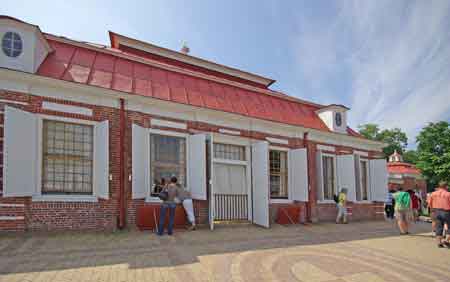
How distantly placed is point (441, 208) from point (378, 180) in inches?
317

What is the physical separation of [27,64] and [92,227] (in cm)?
470

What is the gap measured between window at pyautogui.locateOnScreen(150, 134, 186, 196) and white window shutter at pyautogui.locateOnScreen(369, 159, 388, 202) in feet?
34.1

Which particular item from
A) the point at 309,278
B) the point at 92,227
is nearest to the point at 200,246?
the point at 309,278

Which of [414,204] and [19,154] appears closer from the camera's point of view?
[19,154]

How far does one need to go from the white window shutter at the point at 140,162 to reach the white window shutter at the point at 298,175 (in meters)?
6.13

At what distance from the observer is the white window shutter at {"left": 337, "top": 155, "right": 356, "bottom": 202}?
14.9 metres

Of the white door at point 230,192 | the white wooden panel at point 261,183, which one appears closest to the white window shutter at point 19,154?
the white door at point 230,192

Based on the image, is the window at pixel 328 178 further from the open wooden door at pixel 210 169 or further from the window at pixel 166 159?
the window at pixel 166 159

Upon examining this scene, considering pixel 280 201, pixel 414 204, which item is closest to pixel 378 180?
pixel 414 204

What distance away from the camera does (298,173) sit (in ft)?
43.8

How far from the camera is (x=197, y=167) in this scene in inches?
417

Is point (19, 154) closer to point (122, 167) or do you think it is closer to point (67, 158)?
point (67, 158)

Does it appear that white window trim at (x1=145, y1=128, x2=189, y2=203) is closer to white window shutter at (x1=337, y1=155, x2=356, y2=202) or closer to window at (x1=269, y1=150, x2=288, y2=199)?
window at (x1=269, y1=150, x2=288, y2=199)

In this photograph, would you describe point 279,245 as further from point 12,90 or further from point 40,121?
point 12,90
